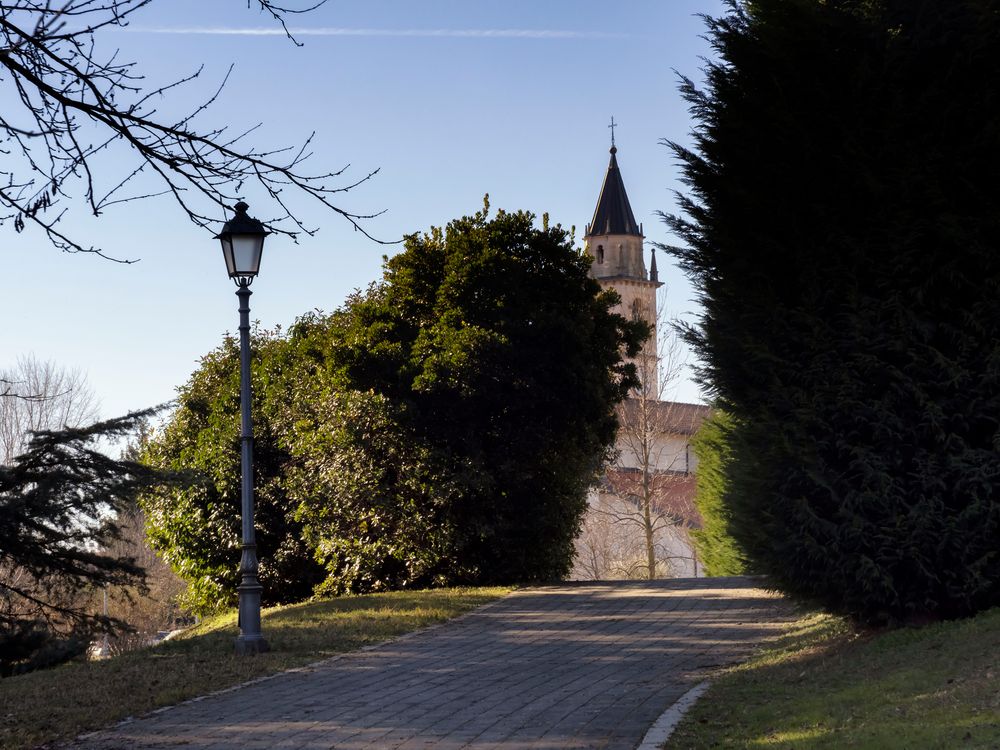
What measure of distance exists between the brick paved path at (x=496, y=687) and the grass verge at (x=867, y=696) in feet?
1.96

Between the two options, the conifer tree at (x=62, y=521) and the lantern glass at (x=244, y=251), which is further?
the conifer tree at (x=62, y=521)

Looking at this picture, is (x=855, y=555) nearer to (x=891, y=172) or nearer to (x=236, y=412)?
(x=891, y=172)

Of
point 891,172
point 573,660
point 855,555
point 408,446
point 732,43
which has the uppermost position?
point 732,43

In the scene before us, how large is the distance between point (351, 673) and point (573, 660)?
2.31m

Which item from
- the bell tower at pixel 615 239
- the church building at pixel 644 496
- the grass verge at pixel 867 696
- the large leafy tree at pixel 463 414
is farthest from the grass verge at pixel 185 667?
the bell tower at pixel 615 239

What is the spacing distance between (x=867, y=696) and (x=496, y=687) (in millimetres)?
3493

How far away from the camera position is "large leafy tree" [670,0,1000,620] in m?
9.73

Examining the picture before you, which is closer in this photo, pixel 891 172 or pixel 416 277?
pixel 891 172

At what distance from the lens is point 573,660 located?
37.5 feet

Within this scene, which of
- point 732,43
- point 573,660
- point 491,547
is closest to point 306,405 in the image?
point 491,547

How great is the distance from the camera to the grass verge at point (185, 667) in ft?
27.9

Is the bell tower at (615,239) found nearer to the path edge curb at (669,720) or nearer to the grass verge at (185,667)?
the grass verge at (185,667)

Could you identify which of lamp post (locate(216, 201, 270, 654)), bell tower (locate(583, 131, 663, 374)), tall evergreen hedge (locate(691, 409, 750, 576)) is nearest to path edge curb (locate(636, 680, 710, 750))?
lamp post (locate(216, 201, 270, 654))

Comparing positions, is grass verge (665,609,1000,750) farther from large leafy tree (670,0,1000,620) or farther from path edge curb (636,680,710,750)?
large leafy tree (670,0,1000,620)
